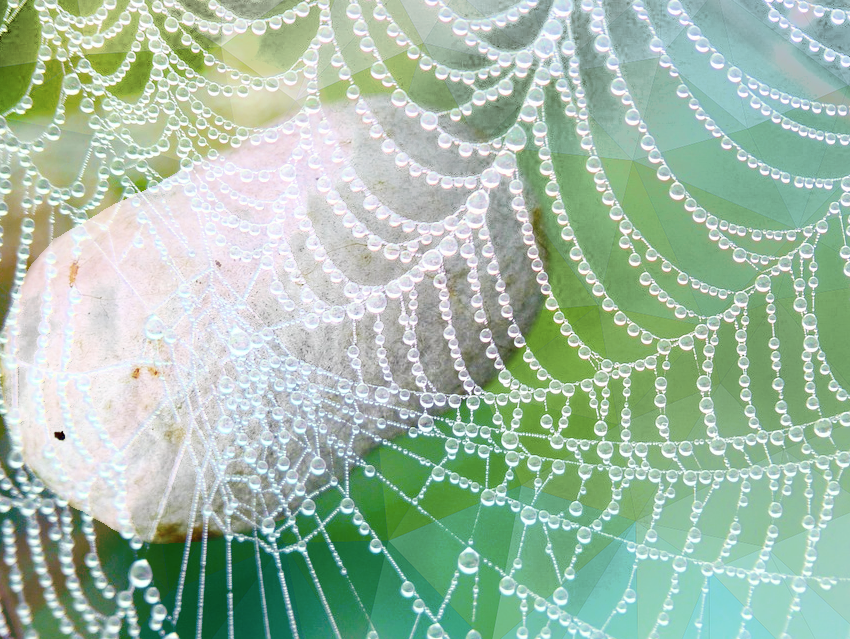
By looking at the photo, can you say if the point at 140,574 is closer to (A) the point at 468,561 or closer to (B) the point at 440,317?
(A) the point at 468,561

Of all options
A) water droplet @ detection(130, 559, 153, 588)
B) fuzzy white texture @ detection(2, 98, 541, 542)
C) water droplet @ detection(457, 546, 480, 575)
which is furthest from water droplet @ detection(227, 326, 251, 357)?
water droplet @ detection(457, 546, 480, 575)

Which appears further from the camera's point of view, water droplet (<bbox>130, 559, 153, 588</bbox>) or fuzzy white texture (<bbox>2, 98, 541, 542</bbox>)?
fuzzy white texture (<bbox>2, 98, 541, 542</bbox>)

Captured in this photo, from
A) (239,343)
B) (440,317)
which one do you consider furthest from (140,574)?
(440,317)

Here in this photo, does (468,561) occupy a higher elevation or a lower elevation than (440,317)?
lower

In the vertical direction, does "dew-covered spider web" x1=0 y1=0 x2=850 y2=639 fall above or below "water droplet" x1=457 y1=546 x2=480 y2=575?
above

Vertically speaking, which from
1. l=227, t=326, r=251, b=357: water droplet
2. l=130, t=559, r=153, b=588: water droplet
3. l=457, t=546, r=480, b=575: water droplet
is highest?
l=227, t=326, r=251, b=357: water droplet

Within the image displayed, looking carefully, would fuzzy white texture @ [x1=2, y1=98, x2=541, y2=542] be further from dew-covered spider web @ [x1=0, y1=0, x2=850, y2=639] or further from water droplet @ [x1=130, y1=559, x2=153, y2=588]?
water droplet @ [x1=130, y1=559, x2=153, y2=588]

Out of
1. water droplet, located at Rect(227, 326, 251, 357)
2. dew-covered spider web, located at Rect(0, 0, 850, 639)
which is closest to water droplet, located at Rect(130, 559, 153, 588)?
dew-covered spider web, located at Rect(0, 0, 850, 639)
